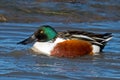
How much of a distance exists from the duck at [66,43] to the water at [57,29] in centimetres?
16

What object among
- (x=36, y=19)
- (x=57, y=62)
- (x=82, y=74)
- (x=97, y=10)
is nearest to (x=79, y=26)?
(x=36, y=19)

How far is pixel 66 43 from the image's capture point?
36.6 ft

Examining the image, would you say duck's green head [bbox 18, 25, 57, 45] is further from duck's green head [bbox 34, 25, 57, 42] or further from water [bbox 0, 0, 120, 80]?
water [bbox 0, 0, 120, 80]

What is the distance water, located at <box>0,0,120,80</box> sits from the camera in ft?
32.0

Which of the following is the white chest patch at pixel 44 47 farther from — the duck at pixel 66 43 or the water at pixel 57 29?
the water at pixel 57 29

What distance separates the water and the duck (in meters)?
0.16

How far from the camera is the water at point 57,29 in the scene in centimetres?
974

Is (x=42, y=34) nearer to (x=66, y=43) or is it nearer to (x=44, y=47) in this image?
(x=44, y=47)

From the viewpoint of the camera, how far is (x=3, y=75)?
31.0 ft

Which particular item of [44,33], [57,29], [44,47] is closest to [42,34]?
[44,33]

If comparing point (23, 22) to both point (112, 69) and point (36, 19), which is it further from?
point (112, 69)

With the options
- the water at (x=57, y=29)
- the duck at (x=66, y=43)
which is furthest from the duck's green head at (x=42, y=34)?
the water at (x=57, y=29)

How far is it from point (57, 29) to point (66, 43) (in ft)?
7.71

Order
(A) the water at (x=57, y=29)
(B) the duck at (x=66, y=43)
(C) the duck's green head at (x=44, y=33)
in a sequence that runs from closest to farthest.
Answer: (A) the water at (x=57, y=29) → (B) the duck at (x=66, y=43) → (C) the duck's green head at (x=44, y=33)
